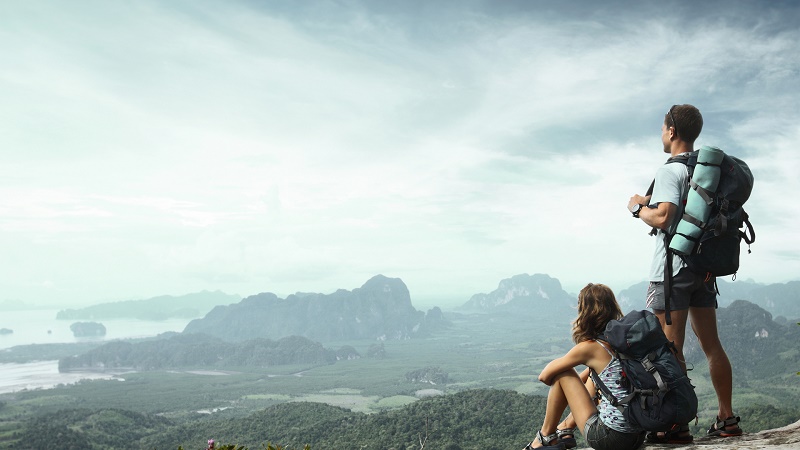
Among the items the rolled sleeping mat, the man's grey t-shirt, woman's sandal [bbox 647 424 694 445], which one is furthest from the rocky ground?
the rolled sleeping mat

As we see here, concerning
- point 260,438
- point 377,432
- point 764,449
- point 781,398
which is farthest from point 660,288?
point 781,398

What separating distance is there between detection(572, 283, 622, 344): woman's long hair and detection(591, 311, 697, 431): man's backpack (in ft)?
0.78

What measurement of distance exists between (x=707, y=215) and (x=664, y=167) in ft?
1.68

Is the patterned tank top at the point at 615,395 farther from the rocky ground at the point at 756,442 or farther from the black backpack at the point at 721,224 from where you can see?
the black backpack at the point at 721,224

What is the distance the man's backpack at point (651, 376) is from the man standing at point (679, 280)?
33cm

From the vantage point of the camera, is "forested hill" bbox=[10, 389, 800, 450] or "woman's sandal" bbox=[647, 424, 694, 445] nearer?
"woman's sandal" bbox=[647, 424, 694, 445]

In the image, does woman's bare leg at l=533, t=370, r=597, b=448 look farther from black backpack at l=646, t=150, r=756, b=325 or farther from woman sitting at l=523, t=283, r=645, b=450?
black backpack at l=646, t=150, r=756, b=325

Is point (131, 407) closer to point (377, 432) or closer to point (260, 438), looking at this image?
point (260, 438)

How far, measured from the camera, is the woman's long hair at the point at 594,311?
420cm

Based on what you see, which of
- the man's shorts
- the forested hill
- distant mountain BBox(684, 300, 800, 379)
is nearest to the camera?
the man's shorts

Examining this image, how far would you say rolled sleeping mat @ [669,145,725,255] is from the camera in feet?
13.6

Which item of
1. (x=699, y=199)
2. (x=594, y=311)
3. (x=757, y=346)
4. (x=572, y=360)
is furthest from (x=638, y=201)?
(x=757, y=346)

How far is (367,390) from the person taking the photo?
167 meters

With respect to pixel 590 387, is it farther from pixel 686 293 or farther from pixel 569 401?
pixel 686 293
